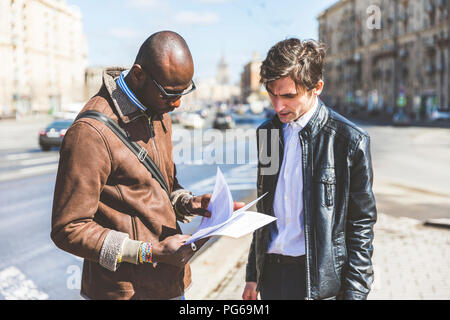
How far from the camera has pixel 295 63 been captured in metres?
2.20

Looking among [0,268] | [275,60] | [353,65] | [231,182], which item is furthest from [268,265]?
[353,65]

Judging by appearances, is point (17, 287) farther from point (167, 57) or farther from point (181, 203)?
point (167, 57)

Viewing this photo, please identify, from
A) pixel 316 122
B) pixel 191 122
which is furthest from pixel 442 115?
pixel 316 122

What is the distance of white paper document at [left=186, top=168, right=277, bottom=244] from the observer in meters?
1.76

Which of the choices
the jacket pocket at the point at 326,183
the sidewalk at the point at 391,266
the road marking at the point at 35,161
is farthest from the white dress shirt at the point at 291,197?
the road marking at the point at 35,161

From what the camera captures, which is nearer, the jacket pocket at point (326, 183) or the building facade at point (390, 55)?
the jacket pocket at point (326, 183)

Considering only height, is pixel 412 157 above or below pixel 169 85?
below

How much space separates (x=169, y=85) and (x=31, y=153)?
18.9m

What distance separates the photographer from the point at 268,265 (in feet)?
8.34

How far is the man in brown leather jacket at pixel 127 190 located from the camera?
67.5 inches

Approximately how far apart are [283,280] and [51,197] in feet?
29.0

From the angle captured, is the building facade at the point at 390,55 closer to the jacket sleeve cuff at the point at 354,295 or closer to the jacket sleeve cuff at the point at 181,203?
the jacket sleeve cuff at the point at 354,295

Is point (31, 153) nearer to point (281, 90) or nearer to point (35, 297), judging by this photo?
point (35, 297)
